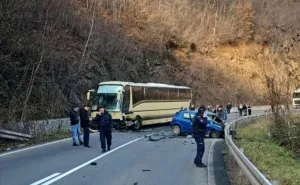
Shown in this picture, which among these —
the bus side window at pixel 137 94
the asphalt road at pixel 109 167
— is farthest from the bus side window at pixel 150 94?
the asphalt road at pixel 109 167

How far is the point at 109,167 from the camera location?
1344 cm

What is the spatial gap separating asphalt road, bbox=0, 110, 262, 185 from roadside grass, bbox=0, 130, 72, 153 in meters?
1.30

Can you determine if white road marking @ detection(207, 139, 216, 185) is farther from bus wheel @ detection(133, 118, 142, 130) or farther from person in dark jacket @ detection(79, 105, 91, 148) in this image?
bus wheel @ detection(133, 118, 142, 130)

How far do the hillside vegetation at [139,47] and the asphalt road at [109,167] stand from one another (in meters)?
7.77

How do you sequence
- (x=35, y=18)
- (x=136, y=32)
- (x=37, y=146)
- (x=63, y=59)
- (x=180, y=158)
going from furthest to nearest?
(x=136, y=32), (x=63, y=59), (x=35, y=18), (x=37, y=146), (x=180, y=158)

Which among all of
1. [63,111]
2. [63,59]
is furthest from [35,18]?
[63,111]

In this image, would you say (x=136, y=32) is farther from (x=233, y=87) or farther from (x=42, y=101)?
(x=42, y=101)

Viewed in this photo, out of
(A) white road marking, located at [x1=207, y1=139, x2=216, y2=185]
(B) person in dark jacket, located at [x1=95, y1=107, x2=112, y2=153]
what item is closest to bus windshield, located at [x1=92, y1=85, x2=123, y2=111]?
(B) person in dark jacket, located at [x1=95, y1=107, x2=112, y2=153]

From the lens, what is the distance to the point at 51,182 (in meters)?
10.7

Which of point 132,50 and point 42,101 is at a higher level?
point 132,50

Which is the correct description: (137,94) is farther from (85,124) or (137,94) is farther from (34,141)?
(85,124)

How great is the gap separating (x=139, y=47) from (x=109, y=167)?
41817 millimetres

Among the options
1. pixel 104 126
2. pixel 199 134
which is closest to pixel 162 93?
pixel 104 126

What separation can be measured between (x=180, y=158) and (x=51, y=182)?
21.1 ft
